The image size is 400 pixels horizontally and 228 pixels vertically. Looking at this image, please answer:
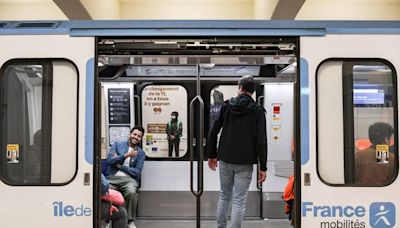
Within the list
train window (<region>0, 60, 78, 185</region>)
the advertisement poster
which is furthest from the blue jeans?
the advertisement poster

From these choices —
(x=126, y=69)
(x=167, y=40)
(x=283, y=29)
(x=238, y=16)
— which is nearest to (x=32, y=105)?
(x=167, y=40)

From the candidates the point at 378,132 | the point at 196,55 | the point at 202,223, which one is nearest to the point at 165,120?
the point at 202,223

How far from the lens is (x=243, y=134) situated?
13.6ft

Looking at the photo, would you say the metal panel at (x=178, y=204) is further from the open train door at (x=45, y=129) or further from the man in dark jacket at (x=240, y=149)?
the open train door at (x=45, y=129)

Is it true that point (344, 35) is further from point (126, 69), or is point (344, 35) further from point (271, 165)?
point (126, 69)

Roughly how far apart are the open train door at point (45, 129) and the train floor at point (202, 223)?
7.92 ft

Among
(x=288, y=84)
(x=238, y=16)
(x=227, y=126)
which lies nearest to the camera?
(x=227, y=126)

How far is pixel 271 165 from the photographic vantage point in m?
6.09

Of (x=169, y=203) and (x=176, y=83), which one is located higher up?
(x=176, y=83)

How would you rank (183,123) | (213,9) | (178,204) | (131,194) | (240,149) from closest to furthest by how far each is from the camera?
(240,149)
(131,194)
(178,204)
(183,123)
(213,9)

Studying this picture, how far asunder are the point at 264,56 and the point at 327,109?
0.66m

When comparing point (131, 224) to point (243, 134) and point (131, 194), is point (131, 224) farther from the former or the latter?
point (243, 134)

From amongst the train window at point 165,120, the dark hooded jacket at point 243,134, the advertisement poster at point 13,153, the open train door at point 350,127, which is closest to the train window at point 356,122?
the open train door at point 350,127

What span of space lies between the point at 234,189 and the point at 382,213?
131cm
